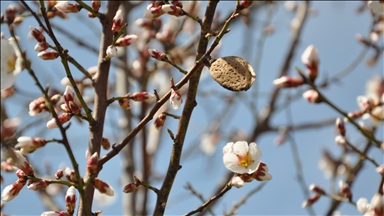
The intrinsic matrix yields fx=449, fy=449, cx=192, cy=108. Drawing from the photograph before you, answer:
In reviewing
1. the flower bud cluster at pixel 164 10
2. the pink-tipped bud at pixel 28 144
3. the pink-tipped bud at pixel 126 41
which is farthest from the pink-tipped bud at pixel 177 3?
the pink-tipped bud at pixel 28 144

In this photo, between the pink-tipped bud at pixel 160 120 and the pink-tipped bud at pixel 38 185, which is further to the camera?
the pink-tipped bud at pixel 160 120

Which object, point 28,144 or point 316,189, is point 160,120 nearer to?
point 28,144

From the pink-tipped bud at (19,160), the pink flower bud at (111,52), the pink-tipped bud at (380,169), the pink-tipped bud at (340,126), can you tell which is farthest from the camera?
the pink-tipped bud at (340,126)

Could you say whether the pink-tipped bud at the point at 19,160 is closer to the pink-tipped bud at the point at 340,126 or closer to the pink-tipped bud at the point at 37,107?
the pink-tipped bud at the point at 37,107

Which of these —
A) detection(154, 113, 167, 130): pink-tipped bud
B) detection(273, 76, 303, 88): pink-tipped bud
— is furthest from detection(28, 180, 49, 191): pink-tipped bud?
detection(273, 76, 303, 88): pink-tipped bud

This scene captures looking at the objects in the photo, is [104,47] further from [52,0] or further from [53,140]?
[53,140]

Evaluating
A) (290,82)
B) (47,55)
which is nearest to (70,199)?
(47,55)

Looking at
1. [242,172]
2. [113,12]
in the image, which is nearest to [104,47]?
[113,12]
